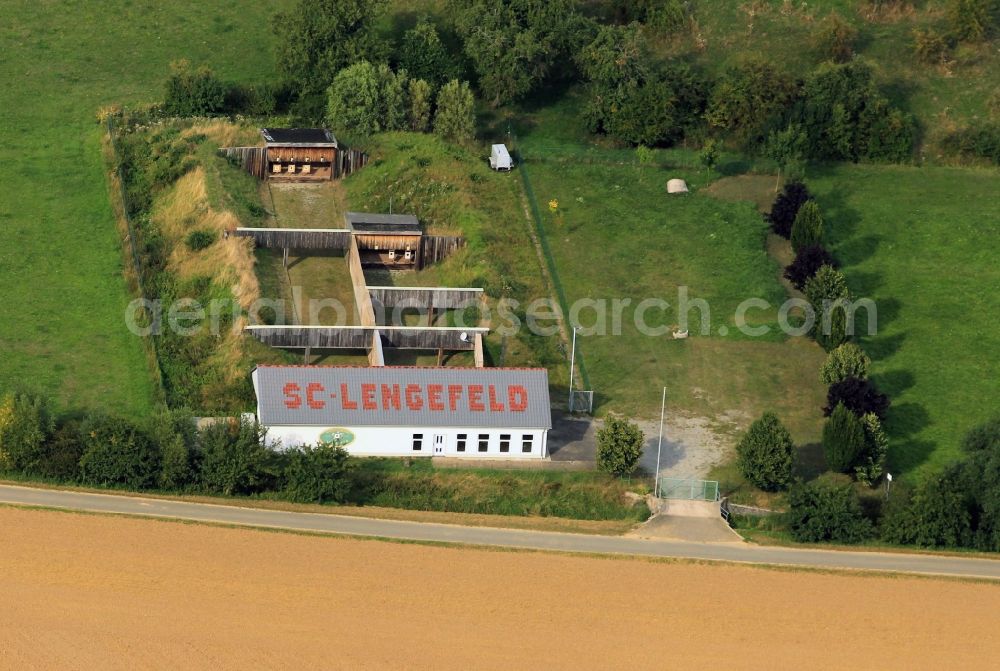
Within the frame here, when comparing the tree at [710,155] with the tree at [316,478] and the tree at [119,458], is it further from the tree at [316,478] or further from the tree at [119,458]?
the tree at [119,458]

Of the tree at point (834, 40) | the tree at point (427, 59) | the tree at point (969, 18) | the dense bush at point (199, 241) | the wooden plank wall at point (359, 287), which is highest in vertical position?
the tree at point (969, 18)

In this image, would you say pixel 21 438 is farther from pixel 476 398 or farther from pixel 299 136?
pixel 299 136

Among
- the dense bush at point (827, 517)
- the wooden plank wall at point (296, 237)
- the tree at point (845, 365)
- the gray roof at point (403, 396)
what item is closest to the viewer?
the dense bush at point (827, 517)

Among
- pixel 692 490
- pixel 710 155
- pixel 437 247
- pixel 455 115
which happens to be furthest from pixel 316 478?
pixel 710 155

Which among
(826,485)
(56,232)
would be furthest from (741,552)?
(56,232)

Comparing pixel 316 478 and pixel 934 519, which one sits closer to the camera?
pixel 934 519

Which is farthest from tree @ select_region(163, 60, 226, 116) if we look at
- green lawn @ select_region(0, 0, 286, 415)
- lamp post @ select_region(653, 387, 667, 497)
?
lamp post @ select_region(653, 387, 667, 497)

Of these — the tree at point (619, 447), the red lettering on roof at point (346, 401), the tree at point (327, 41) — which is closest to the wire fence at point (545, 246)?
the tree at point (619, 447)
